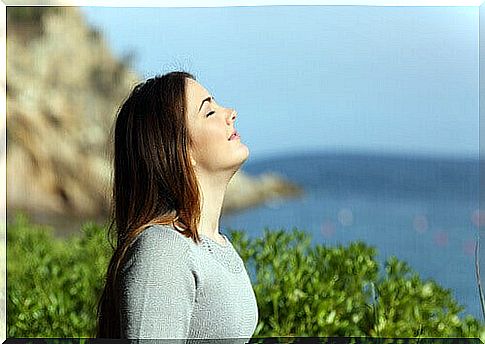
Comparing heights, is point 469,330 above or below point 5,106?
below

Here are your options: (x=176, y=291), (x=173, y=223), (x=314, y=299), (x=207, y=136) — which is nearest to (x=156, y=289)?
(x=176, y=291)

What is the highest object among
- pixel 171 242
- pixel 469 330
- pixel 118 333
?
pixel 171 242

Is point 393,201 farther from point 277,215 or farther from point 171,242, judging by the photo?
point 171,242

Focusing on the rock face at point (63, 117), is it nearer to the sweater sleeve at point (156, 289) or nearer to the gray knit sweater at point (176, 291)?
the gray knit sweater at point (176, 291)

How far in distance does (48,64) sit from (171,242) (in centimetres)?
209

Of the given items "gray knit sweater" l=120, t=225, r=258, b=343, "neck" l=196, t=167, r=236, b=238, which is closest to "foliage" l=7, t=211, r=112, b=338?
"neck" l=196, t=167, r=236, b=238

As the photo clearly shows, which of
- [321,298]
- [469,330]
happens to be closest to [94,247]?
[321,298]

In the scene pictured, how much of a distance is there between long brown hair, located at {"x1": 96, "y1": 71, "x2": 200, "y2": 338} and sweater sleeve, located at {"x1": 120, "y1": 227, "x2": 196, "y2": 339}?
130mm

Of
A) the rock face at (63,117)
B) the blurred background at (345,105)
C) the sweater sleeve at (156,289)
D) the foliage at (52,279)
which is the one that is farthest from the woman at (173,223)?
the foliage at (52,279)

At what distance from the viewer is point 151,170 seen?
9.27 ft

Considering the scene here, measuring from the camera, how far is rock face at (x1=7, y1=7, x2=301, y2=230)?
446cm

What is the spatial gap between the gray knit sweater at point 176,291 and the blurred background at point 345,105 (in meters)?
1.62

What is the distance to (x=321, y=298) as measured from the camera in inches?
175

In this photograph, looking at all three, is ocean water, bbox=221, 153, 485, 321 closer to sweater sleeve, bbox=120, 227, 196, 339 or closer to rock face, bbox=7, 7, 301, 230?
rock face, bbox=7, 7, 301, 230
